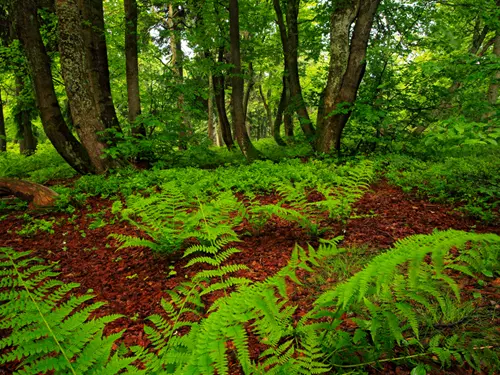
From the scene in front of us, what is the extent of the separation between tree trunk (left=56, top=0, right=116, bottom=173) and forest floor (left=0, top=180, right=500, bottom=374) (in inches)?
103

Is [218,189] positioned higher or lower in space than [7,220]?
higher

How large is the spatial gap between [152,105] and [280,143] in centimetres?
635

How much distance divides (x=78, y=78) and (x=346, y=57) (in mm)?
6151

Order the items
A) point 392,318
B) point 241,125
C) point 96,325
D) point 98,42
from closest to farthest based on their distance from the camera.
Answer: point 96,325
point 392,318
point 98,42
point 241,125

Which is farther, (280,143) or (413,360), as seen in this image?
(280,143)

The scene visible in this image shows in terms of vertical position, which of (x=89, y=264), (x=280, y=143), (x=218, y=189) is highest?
(x=280, y=143)

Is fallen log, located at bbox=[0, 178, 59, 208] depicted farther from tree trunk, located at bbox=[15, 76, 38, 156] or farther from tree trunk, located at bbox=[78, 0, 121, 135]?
tree trunk, located at bbox=[15, 76, 38, 156]

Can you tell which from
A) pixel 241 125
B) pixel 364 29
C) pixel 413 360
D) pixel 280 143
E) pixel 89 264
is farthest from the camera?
pixel 280 143

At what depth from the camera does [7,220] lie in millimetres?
4941

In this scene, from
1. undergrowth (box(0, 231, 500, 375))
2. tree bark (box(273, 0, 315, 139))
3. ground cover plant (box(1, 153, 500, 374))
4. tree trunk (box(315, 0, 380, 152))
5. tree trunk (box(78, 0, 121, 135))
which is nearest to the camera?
undergrowth (box(0, 231, 500, 375))

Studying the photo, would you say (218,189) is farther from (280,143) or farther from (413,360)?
(280,143)

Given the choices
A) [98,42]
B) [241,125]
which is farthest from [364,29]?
[98,42]

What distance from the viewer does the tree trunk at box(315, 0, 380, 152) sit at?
655cm

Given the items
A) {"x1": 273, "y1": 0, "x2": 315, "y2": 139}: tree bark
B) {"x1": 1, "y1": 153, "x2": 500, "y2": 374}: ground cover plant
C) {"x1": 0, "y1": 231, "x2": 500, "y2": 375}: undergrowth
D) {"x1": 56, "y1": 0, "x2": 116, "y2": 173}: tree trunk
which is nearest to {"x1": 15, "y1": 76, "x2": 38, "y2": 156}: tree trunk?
{"x1": 56, "y1": 0, "x2": 116, "y2": 173}: tree trunk
